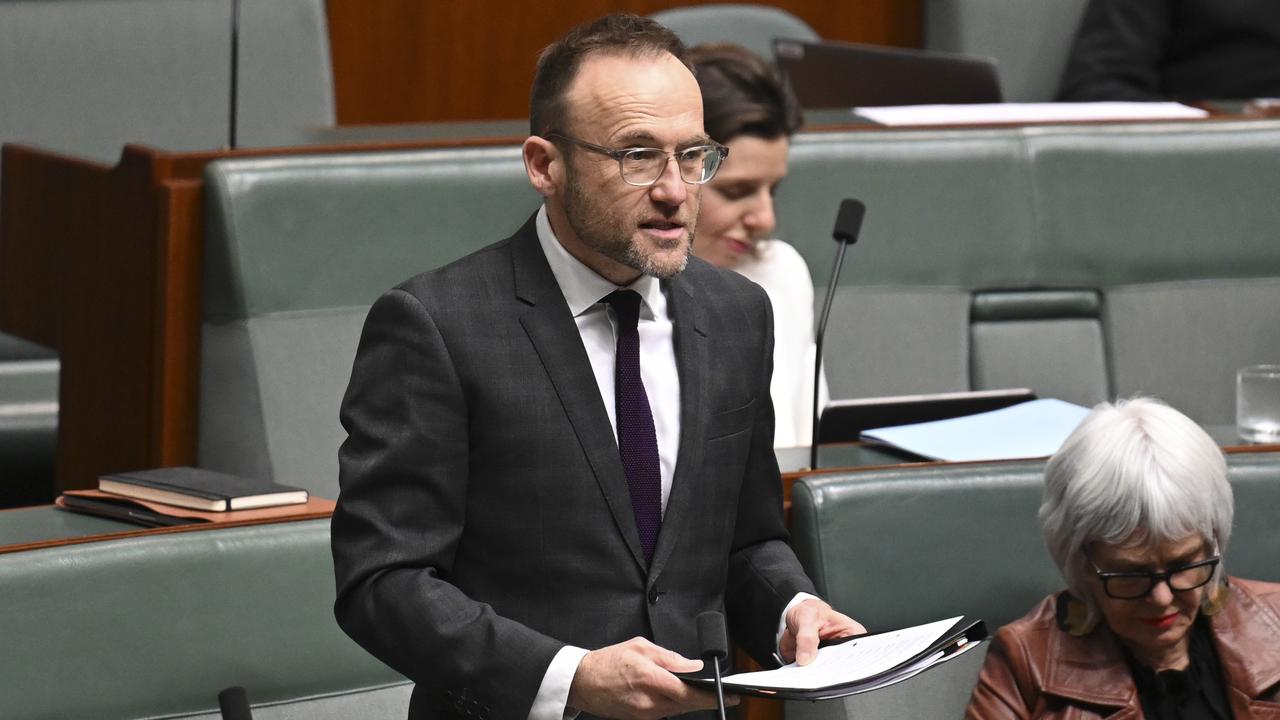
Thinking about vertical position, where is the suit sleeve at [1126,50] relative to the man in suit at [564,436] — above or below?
above

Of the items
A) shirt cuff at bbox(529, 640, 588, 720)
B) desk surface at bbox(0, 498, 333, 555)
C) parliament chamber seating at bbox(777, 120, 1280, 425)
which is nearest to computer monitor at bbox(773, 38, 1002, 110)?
parliament chamber seating at bbox(777, 120, 1280, 425)

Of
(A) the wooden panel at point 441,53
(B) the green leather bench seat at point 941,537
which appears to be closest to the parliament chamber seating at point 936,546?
(B) the green leather bench seat at point 941,537

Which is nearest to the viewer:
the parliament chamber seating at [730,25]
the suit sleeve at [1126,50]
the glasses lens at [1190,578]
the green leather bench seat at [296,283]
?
the glasses lens at [1190,578]

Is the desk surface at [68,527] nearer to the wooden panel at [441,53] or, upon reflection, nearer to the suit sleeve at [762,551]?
the suit sleeve at [762,551]

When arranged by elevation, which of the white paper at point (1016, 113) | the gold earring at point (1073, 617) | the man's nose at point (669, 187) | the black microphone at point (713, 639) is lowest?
the gold earring at point (1073, 617)

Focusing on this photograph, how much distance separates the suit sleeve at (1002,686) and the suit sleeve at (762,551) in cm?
30

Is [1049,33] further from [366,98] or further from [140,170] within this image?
[140,170]

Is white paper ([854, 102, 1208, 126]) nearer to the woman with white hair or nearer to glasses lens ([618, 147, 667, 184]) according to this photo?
the woman with white hair

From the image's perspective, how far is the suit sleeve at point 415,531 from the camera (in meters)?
0.92

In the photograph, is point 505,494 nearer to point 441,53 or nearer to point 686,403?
point 686,403

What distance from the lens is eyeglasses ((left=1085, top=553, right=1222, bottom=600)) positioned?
4.18 ft

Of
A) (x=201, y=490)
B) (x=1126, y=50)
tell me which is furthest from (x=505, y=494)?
(x=1126, y=50)

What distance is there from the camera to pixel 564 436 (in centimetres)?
96

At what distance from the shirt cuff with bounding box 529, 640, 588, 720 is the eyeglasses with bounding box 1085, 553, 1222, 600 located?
505 millimetres
